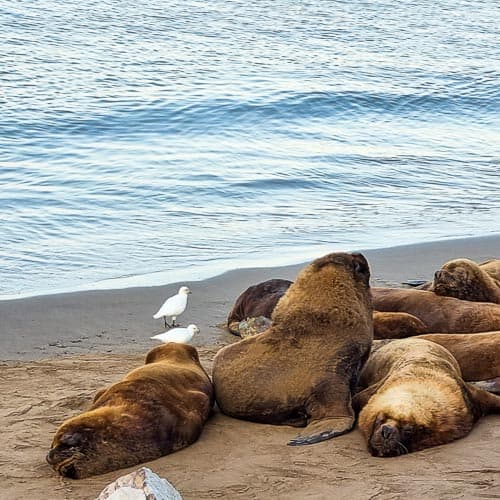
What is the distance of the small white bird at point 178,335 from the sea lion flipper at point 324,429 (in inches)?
77.6

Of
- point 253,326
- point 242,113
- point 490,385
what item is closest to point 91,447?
point 490,385

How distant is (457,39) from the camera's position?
30078 mm

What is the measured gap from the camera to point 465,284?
7508 millimetres

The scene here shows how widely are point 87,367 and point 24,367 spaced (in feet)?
1.37

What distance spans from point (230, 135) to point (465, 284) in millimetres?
10598

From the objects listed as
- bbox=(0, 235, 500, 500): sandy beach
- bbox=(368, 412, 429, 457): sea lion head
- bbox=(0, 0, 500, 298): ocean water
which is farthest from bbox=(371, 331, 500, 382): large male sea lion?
bbox=(0, 0, 500, 298): ocean water

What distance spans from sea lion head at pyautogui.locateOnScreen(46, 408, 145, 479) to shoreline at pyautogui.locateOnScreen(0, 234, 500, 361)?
2383 millimetres

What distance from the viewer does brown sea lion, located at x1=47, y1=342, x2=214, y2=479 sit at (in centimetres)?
497

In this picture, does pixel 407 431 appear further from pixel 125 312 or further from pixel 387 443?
pixel 125 312

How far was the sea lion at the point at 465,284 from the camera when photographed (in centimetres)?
745

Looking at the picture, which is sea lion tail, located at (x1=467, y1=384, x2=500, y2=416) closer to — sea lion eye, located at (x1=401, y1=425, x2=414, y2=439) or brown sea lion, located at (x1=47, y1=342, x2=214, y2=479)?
sea lion eye, located at (x1=401, y1=425, x2=414, y2=439)

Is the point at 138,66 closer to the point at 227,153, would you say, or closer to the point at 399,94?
the point at 399,94

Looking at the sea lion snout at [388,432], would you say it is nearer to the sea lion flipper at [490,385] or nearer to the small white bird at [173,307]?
the sea lion flipper at [490,385]

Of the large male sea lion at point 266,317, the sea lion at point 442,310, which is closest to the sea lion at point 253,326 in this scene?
the large male sea lion at point 266,317
